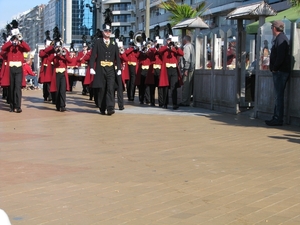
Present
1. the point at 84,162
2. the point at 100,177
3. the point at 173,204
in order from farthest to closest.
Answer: the point at 84,162 < the point at 100,177 < the point at 173,204

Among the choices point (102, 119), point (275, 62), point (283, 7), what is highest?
point (283, 7)

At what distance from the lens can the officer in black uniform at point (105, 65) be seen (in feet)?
49.3

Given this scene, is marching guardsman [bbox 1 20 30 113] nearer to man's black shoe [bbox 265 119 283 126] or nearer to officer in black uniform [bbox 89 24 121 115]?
officer in black uniform [bbox 89 24 121 115]

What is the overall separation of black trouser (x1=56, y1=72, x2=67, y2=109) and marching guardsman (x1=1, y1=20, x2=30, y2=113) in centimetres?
100

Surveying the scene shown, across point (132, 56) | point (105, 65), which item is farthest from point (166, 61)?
point (132, 56)

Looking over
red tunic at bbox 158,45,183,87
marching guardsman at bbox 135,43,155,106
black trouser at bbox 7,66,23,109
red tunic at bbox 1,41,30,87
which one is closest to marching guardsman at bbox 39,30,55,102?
red tunic at bbox 1,41,30,87

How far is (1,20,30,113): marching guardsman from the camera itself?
15680 millimetres

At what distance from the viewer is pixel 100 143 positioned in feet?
31.9

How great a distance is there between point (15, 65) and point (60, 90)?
4.22ft

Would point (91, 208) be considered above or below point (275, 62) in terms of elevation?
below

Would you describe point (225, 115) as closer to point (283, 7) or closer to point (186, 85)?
point (186, 85)

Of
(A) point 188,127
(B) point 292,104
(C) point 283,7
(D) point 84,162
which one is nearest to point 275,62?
(B) point 292,104

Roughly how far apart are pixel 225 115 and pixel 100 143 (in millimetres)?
5501

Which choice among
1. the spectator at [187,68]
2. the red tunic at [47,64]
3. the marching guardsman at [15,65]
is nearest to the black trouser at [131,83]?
the red tunic at [47,64]
